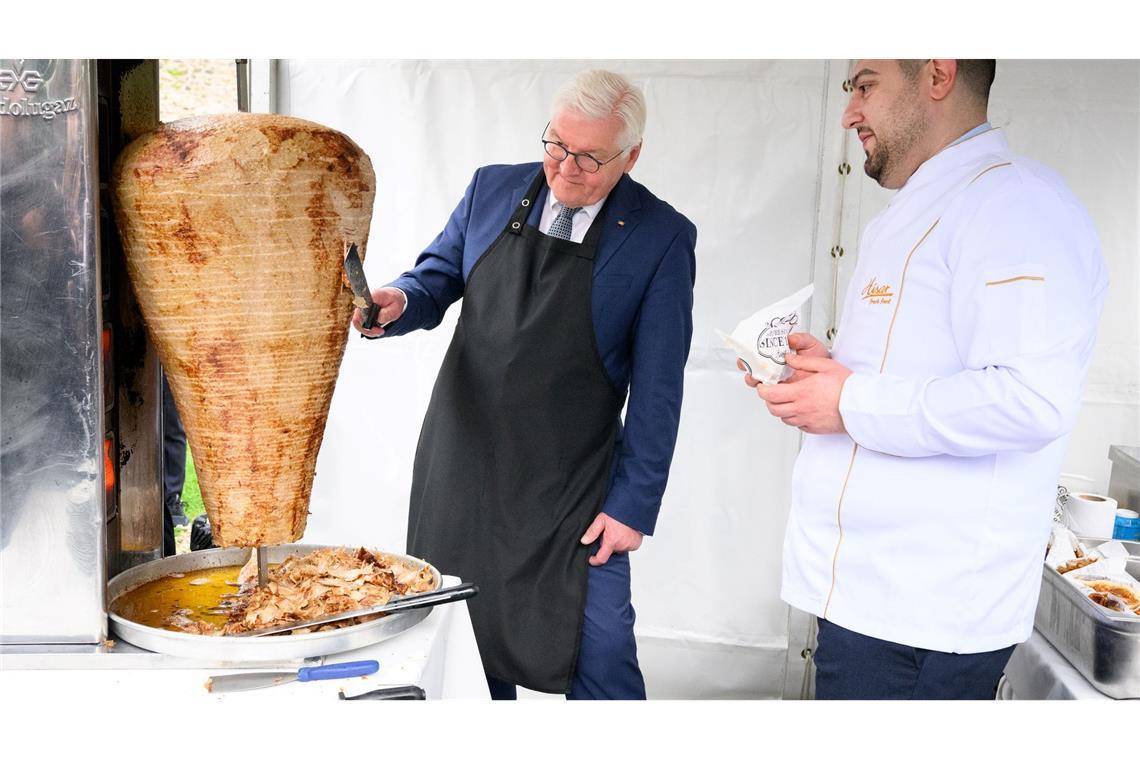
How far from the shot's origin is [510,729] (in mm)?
1272

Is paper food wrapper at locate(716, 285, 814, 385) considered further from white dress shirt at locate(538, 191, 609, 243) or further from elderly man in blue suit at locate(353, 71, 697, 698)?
white dress shirt at locate(538, 191, 609, 243)

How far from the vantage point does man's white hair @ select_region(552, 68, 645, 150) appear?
6.89 feet

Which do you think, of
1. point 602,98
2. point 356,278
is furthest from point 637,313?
point 356,278

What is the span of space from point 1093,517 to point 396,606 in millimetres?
1768

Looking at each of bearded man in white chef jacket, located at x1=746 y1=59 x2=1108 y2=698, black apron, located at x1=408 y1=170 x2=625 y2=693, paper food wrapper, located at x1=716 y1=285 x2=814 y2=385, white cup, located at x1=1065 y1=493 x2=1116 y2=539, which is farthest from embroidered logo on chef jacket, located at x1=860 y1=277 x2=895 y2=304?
white cup, located at x1=1065 y1=493 x2=1116 y2=539

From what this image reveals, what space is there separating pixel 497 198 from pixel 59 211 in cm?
124

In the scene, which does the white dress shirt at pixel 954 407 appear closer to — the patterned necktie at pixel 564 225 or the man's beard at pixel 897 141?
the man's beard at pixel 897 141

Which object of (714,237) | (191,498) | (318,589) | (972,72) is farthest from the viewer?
(191,498)

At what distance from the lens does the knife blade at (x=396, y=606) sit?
122 cm

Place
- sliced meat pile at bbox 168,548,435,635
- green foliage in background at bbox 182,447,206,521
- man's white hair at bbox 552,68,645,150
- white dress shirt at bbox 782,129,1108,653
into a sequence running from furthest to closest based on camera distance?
green foliage in background at bbox 182,447,206,521 < man's white hair at bbox 552,68,645,150 < white dress shirt at bbox 782,129,1108,653 < sliced meat pile at bbox 168,548,435,635

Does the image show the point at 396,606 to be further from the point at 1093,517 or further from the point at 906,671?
the point at 1093,517

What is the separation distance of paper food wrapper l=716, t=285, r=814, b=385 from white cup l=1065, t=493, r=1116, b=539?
1.06 m

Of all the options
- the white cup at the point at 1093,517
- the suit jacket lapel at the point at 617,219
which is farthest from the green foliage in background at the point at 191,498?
the white cup at the point at 1093,517

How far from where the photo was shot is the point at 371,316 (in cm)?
164
